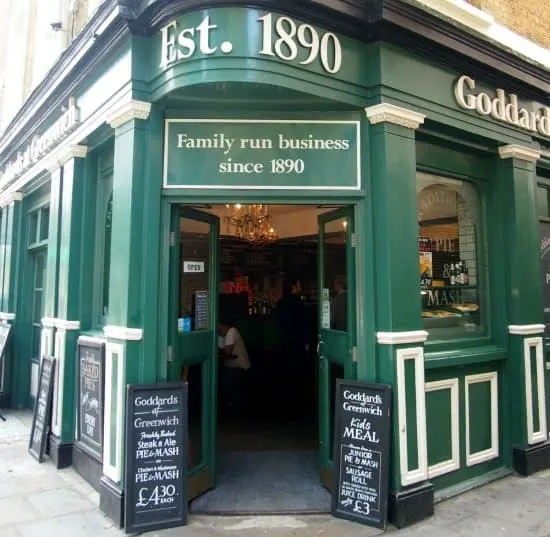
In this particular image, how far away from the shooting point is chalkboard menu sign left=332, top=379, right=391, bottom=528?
12.4ft

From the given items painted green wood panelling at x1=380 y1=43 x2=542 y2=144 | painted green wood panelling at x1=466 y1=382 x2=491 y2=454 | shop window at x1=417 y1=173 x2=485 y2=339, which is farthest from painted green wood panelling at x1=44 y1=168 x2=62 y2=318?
painted green wood panelling at x1=466 y1=382 x2=491 y2=454

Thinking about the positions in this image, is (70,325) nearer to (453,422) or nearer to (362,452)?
(362,452)

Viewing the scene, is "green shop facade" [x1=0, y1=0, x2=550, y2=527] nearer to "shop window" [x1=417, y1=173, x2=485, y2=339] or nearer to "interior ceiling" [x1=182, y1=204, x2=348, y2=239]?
"shop window" [x1=417, y1=173, x2=485, y2=339]

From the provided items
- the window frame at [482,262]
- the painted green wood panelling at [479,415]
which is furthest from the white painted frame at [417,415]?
the window frame at [482,262]

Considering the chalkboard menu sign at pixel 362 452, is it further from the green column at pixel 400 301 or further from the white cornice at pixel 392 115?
the white cornice at pixel 392 115

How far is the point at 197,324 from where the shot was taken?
14.6ft

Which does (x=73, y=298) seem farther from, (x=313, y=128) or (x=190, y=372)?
(x=313, y=128)

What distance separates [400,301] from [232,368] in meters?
3.39

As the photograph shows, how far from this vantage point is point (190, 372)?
4.39m

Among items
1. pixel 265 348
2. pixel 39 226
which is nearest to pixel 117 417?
pixel 265 348

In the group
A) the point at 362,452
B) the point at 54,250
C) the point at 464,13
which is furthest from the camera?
the point at 54,250

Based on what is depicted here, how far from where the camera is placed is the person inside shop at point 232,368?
673 centimetres

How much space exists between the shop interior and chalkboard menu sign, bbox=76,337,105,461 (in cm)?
90

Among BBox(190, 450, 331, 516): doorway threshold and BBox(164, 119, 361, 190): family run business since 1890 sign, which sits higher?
BBox(164, 119, 361, 190): family run business since 1890 sign
